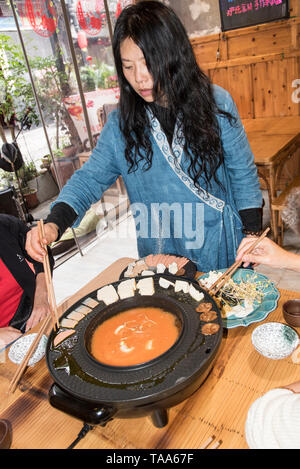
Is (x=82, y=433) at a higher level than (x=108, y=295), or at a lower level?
lower

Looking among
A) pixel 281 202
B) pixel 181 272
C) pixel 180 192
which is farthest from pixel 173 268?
pixel 281 202

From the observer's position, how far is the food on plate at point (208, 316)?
978 mm

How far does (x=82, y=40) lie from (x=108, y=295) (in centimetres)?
428

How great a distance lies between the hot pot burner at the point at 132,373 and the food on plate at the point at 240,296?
21 centimetres

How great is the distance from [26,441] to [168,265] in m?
0.80

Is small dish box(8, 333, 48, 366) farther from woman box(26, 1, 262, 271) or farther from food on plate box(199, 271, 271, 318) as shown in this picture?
food on plate box(199, 271, 271, 318)

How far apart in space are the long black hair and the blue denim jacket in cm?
5

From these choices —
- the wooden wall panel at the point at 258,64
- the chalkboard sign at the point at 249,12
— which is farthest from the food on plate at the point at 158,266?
the chalkboard sign at the point at 249,12

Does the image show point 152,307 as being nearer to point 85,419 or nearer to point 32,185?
point 85,419

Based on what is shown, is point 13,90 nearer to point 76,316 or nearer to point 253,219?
point 253,219

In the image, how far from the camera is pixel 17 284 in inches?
79.4

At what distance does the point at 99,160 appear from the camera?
170 centimetres

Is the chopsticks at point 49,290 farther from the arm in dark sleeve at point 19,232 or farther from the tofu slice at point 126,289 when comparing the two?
the arm in dark sleeve at point 19,232

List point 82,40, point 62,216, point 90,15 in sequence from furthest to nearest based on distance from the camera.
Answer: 1. point 90,15
2. point 82,40
3. point 62,216
